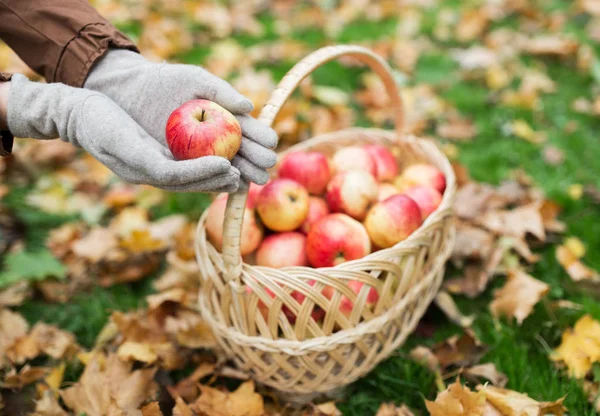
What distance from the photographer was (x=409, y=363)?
1.49 meters

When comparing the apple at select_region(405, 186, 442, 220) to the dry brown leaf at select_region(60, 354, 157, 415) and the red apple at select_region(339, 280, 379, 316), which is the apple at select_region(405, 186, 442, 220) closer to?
the red apple at select_region(339, 280, 379, 316)

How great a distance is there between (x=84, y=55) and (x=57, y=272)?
2.78 feet

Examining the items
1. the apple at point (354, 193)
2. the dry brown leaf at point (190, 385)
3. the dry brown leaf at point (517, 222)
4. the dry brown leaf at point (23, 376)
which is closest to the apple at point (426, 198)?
the apple at point (354, 193)

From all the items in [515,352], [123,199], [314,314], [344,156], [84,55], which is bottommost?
[123,199]

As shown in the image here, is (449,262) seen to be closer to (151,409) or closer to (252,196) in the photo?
(252,196)

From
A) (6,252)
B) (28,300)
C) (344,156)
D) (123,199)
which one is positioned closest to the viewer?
(344,156)

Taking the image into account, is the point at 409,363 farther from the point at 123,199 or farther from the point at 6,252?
Answer: the point at 6,252

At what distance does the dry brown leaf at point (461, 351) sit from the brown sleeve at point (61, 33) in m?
1.25

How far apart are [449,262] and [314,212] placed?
2.02 feet

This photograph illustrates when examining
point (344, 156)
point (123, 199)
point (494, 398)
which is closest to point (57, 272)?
point (123, 199)

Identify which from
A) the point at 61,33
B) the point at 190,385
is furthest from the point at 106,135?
the point at 190,385

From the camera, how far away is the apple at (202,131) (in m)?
1.14

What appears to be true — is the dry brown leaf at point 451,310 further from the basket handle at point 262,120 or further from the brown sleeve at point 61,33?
the brown sleeve at point 61,33

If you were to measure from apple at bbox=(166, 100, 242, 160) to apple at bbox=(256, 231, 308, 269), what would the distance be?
339mm
